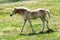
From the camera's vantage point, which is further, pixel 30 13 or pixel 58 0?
pixel 58 0

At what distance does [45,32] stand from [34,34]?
91 centimetres

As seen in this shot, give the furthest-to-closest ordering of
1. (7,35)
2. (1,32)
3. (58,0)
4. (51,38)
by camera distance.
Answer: (58,0)
(1,32)
(7,35)
(51,38)

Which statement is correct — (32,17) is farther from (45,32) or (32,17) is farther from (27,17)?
(45,32)

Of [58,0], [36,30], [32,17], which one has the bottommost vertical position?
[58,0]

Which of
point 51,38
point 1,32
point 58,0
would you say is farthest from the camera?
point 58,0

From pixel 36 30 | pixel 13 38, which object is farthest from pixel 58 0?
pixel 13 38

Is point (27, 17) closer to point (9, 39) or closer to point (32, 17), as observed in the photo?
point (32, 17)

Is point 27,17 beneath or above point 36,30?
above

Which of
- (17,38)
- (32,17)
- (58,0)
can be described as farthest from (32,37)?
(58,0)

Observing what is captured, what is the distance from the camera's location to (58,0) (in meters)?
45.6

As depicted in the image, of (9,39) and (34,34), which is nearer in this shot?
(9,39)

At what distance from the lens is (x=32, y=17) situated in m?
16.5

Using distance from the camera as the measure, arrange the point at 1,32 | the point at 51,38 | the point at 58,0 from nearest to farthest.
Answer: the point at 51,38 → the point at 1,32 → the point at 58,0

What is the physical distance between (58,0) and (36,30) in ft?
95.7
